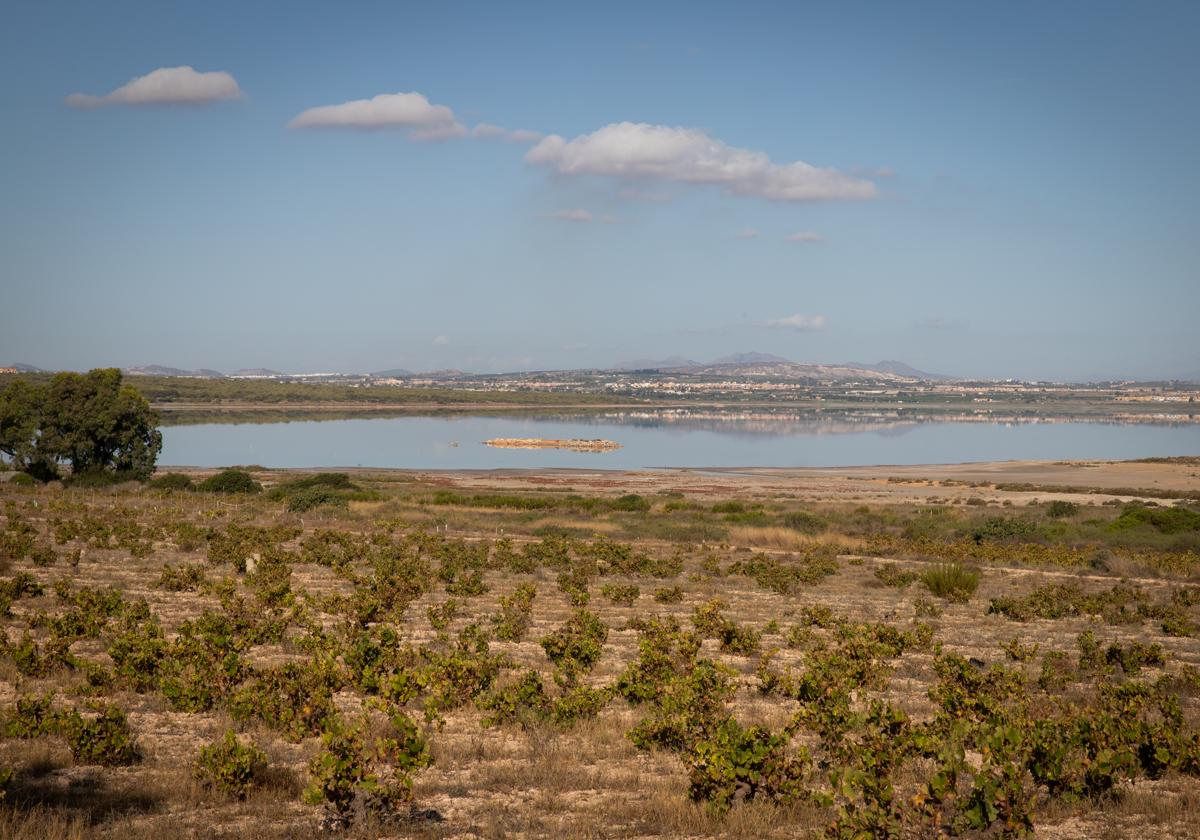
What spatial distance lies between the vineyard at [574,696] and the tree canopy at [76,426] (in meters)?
24.7

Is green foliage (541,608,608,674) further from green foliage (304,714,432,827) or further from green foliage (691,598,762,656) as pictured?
green foliage (304,714,432,827)

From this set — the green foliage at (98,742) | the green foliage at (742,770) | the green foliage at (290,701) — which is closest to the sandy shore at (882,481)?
the green foliage at (290,701)

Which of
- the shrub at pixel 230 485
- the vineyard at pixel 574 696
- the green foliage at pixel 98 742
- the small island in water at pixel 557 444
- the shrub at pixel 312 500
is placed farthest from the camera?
the small island in water at pixel 557 444

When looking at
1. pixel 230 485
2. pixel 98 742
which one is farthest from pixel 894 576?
pixel 230 485

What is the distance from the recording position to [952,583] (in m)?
24.9

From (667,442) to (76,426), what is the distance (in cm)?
8515

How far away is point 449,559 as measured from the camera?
2759cm

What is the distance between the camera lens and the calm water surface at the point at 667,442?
98.2 meters

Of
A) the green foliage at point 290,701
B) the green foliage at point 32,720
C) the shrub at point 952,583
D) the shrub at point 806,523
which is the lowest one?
the shrub at point 806,523

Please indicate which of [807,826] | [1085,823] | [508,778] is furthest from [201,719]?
[1085,823]

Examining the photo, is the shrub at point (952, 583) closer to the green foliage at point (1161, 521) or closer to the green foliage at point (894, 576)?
the green foliage at point (894, 576)

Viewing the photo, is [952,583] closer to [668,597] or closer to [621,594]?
[668,597]

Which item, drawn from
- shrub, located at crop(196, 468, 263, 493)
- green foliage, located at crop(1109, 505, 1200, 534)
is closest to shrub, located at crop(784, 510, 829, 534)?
green foliage, located at crop(1109, 505, 1200, 534)

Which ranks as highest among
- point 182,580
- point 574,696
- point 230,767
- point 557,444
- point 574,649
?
point 230,767
